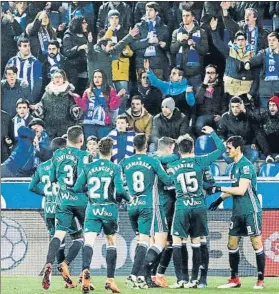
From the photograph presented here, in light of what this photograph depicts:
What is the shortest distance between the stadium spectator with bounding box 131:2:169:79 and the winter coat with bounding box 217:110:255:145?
29.8 inches

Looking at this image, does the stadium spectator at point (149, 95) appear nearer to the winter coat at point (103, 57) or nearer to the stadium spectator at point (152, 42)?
the stadium spectator at point (152, 42)

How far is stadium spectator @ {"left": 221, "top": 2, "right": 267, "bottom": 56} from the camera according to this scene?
8117mm

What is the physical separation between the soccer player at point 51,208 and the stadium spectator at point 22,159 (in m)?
0.47

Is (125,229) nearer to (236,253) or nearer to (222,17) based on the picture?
(236,253)

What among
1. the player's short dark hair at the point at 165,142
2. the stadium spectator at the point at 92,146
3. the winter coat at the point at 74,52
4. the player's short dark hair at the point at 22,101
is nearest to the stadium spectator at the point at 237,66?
the player's short dark hair at the point at 165,142

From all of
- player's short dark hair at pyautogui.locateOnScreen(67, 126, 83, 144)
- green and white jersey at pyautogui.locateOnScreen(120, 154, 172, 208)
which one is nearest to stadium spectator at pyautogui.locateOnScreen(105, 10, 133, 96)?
player's short dark hair at pyautogui.locateOnScreen(67, 126, 83, 144)

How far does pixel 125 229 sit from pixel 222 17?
7.34 feet

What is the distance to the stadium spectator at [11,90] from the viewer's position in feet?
27.1

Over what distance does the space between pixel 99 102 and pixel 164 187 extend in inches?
56.2

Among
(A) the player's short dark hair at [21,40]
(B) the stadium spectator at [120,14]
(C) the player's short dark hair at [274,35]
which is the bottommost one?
(A) the player's short dark hair at [21,40]

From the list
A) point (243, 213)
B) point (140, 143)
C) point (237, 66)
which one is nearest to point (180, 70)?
point (237, 66)

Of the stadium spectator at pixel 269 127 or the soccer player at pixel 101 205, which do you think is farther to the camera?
the stadium spectator at pixel 269 127

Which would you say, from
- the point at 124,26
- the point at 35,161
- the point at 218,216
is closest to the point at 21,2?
the point at 124,26

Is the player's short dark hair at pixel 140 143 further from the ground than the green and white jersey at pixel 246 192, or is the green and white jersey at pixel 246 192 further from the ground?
the player's short dark hair at pixel 140 143
